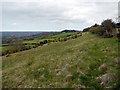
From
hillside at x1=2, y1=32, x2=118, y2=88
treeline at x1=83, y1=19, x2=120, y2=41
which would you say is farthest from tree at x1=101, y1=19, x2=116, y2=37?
hillside at x1=2, y1=32, x2=118, y2=88

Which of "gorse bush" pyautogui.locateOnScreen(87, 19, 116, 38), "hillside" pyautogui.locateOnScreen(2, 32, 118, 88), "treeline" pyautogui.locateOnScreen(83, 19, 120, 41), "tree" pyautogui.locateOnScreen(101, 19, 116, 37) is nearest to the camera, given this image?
"hillside" pyautogui.locateOnScreen(2, 32, 118, 88)

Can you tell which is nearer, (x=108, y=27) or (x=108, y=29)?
(x=108, y=29)

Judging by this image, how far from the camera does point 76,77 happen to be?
1131 inches

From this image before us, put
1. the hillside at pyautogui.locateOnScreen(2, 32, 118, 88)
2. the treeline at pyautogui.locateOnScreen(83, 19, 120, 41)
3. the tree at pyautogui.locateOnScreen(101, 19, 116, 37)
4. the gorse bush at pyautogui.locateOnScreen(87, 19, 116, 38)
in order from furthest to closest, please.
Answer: the tree at pyautogui.locateOnScreen(101, 19, 116, 37) → the gorse bush at pyautogui.locateOnScreen(87, 19, 116, 38) → the treeline at pyautogui.locateOnScreen(83, 19, 120, 41) → the hillside at pyautogui.locateOnScreen(2, 32, 118, 88)

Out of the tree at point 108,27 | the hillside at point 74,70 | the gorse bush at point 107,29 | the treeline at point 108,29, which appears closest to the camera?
the hillside at point 74,70

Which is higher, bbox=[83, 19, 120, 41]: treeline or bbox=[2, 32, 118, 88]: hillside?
bbox=[83, 19, 120, 41]: treeline

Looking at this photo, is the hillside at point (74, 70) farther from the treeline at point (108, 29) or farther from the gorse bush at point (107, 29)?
the gorse bush at point (107, 29)

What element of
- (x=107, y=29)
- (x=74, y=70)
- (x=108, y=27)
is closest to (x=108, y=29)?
(x=107, y=29)

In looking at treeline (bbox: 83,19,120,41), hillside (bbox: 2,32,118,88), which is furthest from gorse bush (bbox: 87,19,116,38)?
hillside (bbox: 2,32,118,88)

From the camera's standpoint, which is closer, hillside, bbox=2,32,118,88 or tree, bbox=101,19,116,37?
hillside, bbox=2,32,118,88

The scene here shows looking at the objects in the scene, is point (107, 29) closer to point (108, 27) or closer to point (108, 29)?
point (108, 29)

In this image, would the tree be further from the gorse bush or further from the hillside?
the hillside

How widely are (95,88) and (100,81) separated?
138cm

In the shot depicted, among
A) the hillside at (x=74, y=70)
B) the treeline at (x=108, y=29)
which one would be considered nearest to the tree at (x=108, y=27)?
the treeline at (x=108, y=29)
